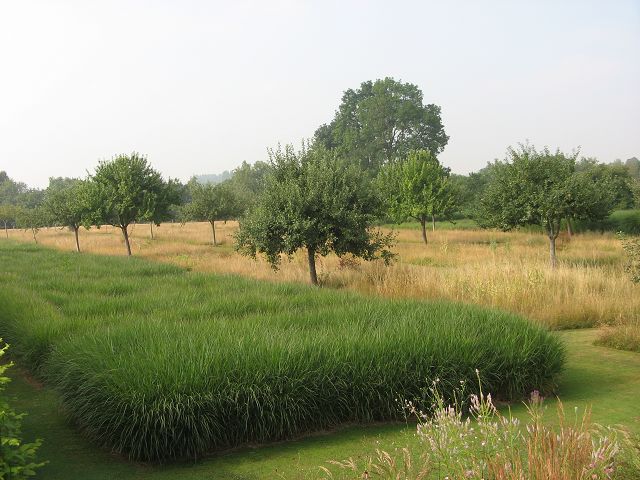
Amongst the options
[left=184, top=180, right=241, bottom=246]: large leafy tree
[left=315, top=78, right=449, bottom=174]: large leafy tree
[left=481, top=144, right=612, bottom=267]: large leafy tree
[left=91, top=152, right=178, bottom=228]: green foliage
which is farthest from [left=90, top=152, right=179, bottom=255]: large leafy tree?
[left=315, top=78, right=449, bottom=174]: large leafy tree

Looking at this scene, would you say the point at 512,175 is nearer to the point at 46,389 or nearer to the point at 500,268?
the point at 500,268

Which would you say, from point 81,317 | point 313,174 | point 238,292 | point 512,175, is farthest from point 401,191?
point 81,317

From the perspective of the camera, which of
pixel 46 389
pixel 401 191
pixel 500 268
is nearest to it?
pixel 46 389

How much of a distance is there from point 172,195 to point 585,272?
24634mm

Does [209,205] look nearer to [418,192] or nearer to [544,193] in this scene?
[418,192]

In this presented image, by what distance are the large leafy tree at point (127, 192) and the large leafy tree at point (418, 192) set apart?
1443 centimetres

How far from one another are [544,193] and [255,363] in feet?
51.7

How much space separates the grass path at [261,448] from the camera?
4598 mm

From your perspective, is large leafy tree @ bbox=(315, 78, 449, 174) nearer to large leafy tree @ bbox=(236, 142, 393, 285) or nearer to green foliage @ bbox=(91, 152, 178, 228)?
green foliage @ bbox=(91, 152, 178, 228)

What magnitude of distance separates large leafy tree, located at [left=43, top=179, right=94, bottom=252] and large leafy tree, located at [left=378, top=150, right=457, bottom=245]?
59.9ft

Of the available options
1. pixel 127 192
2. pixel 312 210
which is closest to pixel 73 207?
pixel 127 192

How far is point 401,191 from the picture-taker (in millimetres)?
36750

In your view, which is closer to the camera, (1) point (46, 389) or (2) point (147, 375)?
(2) point (147, 375)

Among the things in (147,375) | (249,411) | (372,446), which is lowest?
(372,446)
